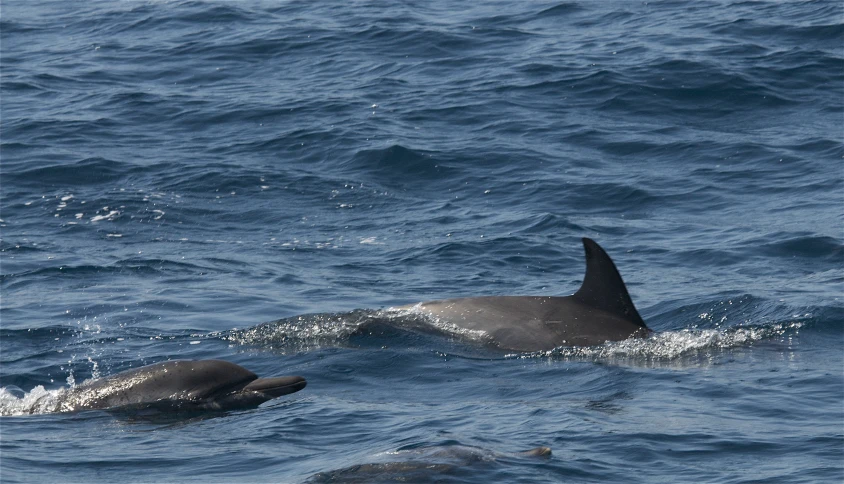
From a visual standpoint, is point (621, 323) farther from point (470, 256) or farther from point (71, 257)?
point (71, 257)

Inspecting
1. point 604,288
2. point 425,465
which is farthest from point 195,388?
point 604,288

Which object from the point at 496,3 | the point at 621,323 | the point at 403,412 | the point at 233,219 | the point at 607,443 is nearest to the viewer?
the point at 607,443

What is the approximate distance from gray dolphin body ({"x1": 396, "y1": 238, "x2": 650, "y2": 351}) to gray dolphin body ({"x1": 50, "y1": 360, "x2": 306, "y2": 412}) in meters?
3.20

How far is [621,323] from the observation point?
1394 centimetres

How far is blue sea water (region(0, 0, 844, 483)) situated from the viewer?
429 inches

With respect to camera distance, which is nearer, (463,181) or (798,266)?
(798,266)

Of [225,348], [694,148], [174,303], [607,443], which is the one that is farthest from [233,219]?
[607,443]

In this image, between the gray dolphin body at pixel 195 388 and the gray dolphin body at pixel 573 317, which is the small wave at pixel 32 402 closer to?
the gray dolphin body at pixel 195 388

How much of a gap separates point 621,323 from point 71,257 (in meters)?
9.67

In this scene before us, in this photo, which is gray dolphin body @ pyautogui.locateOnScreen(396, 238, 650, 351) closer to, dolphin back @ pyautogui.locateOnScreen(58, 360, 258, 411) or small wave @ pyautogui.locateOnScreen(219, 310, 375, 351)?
small wave @ pyautogui.locateOnScreen(219, 310, 375, 351)

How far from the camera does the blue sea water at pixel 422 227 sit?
10.9 meters

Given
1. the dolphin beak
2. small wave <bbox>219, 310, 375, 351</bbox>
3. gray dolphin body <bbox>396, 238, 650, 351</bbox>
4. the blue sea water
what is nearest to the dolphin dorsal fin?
gray dolphin body <bbox>396, 238, 650, 351</bbox>

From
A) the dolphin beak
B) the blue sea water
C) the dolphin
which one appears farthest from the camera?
the dolphin beak

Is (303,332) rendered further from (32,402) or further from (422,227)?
(422,227)
